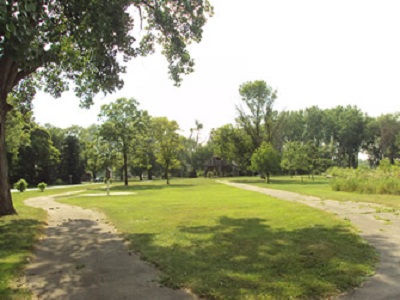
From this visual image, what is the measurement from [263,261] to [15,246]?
5.56 metres

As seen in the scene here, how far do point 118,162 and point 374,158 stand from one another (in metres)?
70.4

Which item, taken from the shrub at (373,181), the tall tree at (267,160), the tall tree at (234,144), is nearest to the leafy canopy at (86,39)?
the shrub at (373,181)

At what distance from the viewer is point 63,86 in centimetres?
1638

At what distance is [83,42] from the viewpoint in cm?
1027

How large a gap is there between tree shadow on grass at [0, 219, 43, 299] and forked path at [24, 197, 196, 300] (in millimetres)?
231

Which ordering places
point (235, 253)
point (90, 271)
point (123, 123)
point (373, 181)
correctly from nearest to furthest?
point (90, 271)
point (235, 253)
point (373, 181)
point (123, 123)

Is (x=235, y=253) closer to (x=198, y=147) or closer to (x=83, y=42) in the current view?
(x=83, y=42)

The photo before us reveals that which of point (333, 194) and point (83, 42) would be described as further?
point (333, 194)

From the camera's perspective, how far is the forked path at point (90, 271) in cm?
463

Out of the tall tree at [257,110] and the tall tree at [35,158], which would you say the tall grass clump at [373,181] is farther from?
the tall tree at [35,158]

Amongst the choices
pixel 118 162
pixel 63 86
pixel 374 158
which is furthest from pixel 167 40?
pixel 374 158

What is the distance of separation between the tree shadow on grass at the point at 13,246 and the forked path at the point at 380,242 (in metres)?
4.78

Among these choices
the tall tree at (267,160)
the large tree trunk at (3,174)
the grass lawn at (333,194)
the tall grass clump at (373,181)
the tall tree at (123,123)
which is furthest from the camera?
the tall tree at (123,123)

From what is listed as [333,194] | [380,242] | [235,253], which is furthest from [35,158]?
[380,242]
